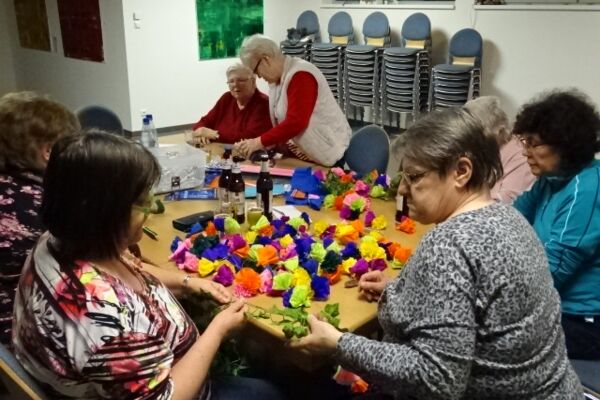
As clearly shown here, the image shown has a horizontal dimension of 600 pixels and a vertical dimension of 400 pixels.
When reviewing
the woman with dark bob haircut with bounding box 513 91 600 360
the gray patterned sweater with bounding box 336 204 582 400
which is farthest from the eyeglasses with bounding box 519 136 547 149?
the gray patterned sweater with bounding box 336 204 582 400

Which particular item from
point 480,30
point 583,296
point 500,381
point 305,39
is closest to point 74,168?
point 500,381

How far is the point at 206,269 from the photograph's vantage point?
67.7 inches

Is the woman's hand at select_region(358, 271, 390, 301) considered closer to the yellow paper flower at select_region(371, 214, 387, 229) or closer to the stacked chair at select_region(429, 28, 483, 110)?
the yellow paper flower at select_region(371, 214, 387, 229)

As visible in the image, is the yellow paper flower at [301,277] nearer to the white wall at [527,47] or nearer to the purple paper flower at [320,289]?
the purple paper flower at [320,289]

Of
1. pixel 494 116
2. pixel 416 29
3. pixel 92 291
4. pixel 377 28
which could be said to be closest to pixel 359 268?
pixel 92 291

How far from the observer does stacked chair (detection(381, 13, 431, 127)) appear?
5332 mm

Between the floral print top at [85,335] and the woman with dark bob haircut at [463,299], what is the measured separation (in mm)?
451

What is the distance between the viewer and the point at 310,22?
647cm

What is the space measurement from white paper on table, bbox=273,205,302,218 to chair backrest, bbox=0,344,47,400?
1217mm

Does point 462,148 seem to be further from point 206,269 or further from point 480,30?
point 480,30

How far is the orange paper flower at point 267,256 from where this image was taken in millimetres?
1731

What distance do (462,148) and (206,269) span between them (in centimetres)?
89

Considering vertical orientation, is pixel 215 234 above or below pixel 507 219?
below

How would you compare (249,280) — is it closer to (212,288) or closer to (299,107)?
(212,288)
